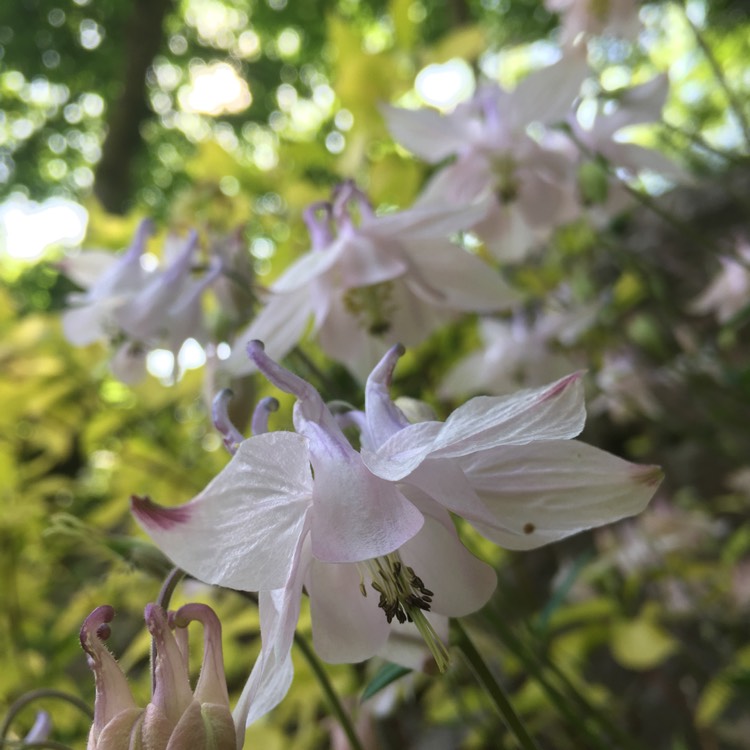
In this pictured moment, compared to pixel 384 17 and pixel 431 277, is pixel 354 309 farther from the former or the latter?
pixel 384 17

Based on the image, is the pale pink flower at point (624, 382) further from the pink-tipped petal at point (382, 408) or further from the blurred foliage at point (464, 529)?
the pink-tipped petal at point (382, 408)

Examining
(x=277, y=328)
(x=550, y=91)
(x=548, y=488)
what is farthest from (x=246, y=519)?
(x=550, y=91)

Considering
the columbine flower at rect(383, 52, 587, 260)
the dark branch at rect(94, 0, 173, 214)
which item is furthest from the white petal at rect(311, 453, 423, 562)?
the dark branch at rect(94, 0, 173, 214)

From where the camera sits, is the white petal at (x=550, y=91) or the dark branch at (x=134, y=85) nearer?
the white petal at (x=550, y=91)

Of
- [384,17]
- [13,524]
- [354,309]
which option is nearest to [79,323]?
[354,309]

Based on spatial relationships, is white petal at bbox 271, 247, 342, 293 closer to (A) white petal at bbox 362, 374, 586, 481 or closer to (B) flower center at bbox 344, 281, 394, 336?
(B) flower center at bbox 344, 281, 394, 336

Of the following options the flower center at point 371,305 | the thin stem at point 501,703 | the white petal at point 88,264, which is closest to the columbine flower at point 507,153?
the flower center at point 371,305

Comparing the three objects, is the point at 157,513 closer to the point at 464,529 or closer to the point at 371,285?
the point at 371,285
